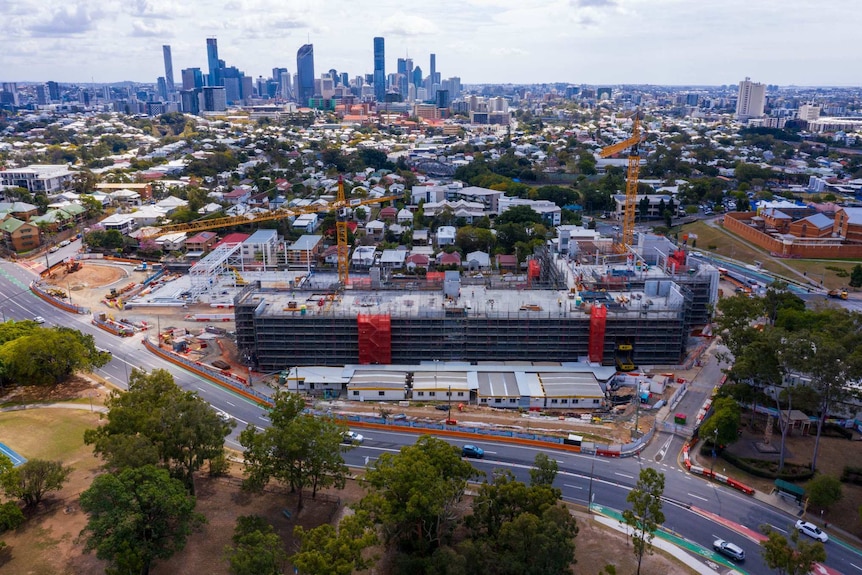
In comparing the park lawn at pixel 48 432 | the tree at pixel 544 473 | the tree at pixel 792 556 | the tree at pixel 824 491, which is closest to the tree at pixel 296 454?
the tree at pixel 544 473

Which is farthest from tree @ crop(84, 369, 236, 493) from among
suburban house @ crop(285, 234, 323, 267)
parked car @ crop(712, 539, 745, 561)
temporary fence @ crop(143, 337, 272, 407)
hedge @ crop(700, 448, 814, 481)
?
suburban house @ crop(285, 234, 323, 267)

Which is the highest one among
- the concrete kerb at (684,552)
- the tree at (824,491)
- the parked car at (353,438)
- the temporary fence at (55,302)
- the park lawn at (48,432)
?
the tree at (824,491)

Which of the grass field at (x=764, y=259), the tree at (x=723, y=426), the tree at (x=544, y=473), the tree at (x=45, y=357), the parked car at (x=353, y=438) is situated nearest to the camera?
the tree at (x=544, y=473)

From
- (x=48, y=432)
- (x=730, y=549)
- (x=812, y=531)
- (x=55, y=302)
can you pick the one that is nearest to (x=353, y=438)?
(x=48, y=432)

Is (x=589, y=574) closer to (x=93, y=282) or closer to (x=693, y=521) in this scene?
(x=693, y=521)

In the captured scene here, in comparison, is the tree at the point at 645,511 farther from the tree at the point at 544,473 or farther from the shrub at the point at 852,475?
the shrub at the point at 852,475

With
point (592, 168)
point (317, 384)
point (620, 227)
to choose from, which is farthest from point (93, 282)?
point (592, 168)

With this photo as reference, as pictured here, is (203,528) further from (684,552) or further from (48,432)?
(684,552)
